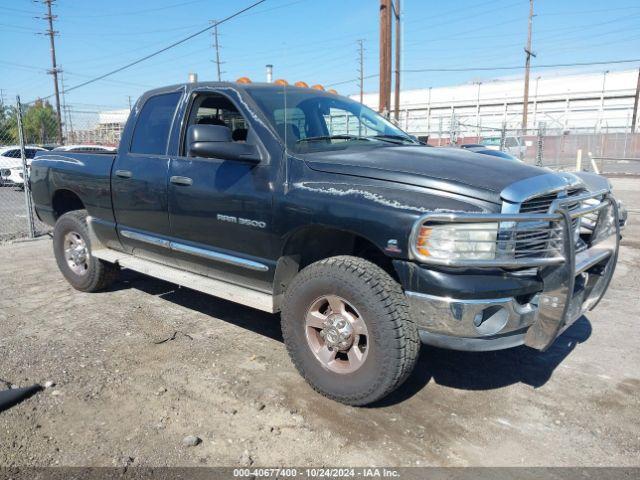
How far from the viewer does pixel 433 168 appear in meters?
3.00

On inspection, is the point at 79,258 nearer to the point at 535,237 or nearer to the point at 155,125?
the point at 155,125

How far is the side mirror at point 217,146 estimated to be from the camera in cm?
342

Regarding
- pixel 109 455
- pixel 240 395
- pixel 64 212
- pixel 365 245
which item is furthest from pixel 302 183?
pixel 64 212

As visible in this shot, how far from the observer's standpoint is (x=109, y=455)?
8.84 ft

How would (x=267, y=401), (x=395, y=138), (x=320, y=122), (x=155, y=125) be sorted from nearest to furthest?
(x=267, y=401)
(x=320, y=122)
(x=395, y=138)
(x=155, y=125)

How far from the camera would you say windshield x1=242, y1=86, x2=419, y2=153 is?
366cm

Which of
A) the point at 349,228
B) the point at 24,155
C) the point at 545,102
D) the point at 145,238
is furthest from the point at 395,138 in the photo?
the point at 545,102

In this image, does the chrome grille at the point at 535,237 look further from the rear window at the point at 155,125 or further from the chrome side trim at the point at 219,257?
the rear window at the point at 155,125

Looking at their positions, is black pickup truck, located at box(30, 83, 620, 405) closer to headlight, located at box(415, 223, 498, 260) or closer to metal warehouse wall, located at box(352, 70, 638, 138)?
headlight, located at box(415, 223, 498, 260)

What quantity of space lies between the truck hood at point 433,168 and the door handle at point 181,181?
1045mm

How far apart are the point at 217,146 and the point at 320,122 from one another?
94 centimetres

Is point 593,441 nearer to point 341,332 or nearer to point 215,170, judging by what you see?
point 341,332

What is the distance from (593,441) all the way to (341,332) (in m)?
1.50

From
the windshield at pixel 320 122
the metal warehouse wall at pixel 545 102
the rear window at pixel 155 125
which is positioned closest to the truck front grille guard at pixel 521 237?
the windshield at pixel 320 122
